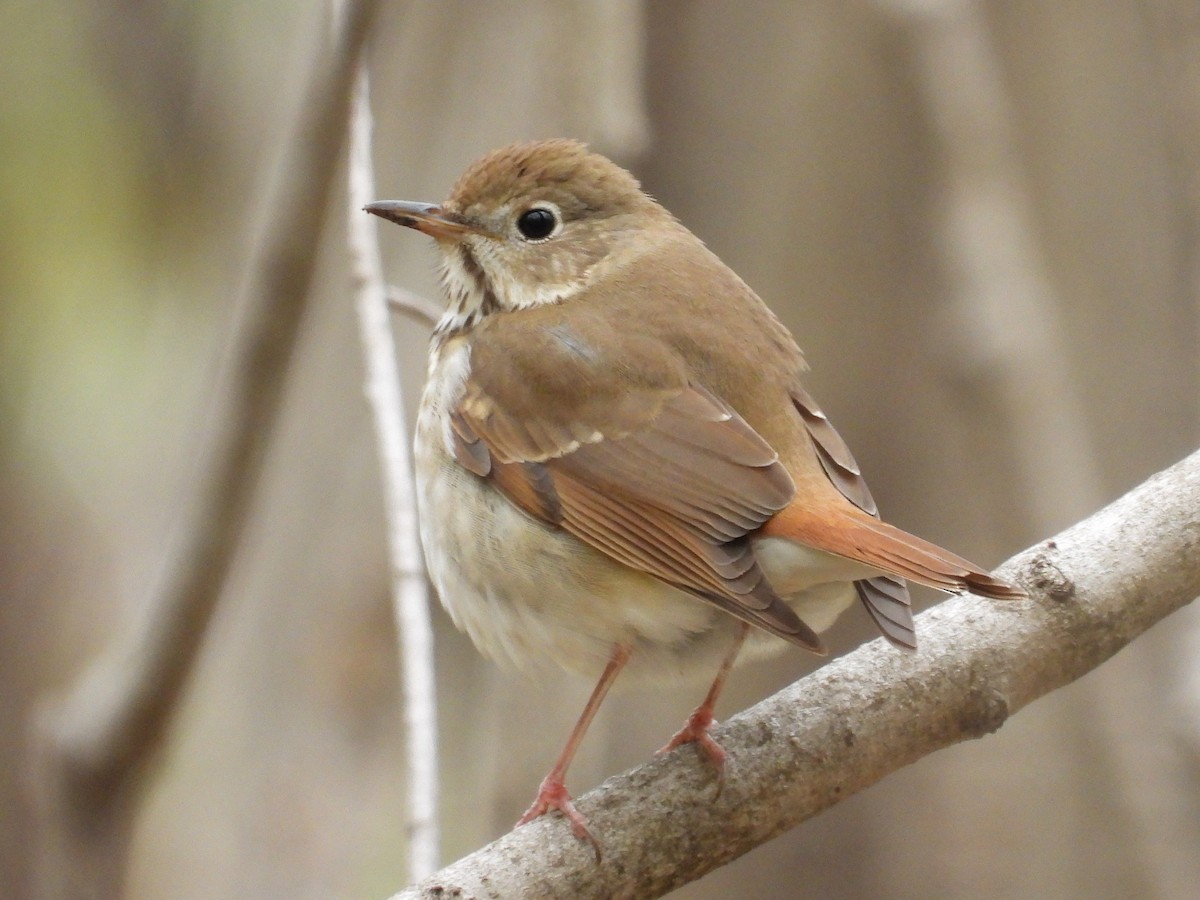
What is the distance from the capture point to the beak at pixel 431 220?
3152mm

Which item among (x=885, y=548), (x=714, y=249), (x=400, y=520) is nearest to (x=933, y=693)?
(x=885, y=548)

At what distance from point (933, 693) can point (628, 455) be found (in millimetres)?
718

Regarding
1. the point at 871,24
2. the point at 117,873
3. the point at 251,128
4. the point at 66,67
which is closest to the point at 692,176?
the point at 871,24

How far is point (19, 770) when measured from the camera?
169 inches

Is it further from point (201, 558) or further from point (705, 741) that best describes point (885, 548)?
point (201, 558)

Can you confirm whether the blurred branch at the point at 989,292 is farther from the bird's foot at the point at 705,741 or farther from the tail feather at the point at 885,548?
the bird's foot at the point at 705,741

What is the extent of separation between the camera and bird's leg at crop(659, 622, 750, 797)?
8.15 ft

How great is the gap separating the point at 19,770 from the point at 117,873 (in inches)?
49.9

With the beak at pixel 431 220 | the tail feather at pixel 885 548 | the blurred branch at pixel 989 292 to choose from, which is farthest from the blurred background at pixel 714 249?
the tail feather at pixel 885 548

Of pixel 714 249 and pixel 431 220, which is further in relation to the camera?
pixel 714 249

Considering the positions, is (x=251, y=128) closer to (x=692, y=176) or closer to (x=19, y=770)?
(x=692, y=176)

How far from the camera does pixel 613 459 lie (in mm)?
2855

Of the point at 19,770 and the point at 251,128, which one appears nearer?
the point at 19,770

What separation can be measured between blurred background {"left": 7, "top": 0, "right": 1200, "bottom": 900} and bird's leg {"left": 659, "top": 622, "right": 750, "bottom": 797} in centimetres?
45
